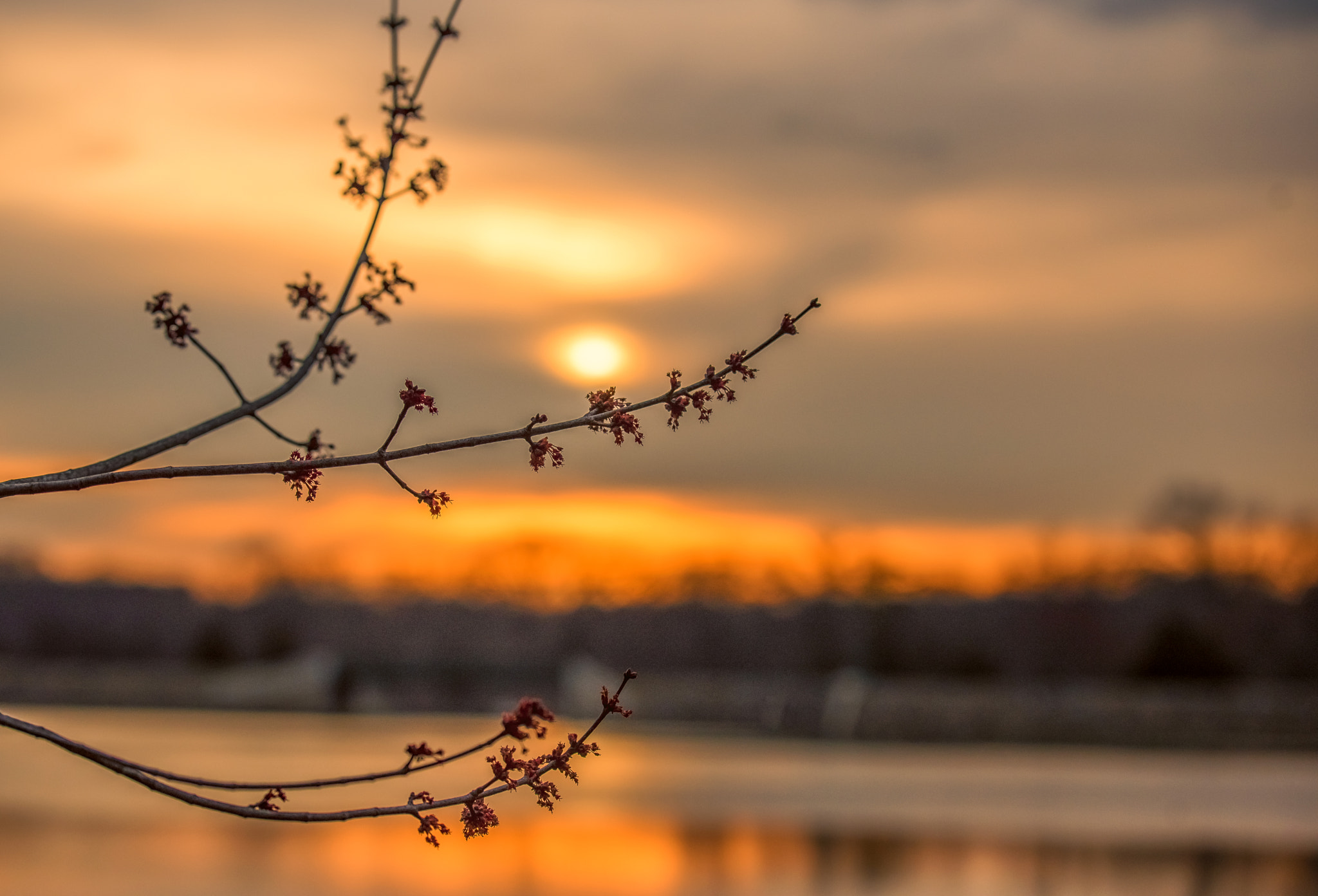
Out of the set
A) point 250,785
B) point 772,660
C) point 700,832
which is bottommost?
point 700,832

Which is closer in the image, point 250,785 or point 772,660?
point 250,785

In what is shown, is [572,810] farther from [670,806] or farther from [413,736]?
[413,736]

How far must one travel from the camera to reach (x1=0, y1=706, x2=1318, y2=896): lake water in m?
20.8

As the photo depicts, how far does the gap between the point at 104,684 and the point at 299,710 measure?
30.3ft

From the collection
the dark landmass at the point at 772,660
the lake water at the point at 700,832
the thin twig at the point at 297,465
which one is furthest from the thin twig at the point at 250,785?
the dark landmass at the point at 772,660

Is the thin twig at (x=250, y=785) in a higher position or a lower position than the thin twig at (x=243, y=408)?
lower

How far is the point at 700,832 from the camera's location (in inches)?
995

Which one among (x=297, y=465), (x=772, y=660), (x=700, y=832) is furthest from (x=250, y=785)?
(x=772, y=660)

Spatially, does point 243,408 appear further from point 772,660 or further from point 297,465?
point 772,660

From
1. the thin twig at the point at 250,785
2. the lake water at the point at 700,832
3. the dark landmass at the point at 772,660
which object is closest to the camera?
→ the thin twig at the point at 250,785

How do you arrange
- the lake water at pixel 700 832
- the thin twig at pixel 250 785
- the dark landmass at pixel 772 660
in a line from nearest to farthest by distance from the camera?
the thin twig at pixel 250 785, the lake water at pixel 700 832, the dark landmass at pixel 772 660

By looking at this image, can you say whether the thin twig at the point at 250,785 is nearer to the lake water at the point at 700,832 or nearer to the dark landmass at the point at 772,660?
the lake water at the point at 700,832

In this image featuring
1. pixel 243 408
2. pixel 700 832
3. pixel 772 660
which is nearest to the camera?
pixel 243 408

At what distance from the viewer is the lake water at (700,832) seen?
68.4 feet
